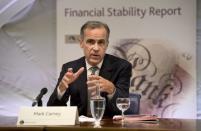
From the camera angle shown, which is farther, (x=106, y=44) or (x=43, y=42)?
(x=43, y=42)

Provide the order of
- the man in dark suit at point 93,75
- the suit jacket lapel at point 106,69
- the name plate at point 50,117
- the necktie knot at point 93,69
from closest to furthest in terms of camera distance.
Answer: the name plate at point 50,117 → the man in dark suit at point 93,75 → the suit jacket lapel at point 106,69 → the necktie knot at point 93,69

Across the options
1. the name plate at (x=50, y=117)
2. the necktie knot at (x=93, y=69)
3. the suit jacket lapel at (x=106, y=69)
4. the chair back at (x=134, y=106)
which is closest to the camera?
the name plate at (x=50, y=117)

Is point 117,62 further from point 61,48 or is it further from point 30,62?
point 30,62

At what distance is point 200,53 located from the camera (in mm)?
3809

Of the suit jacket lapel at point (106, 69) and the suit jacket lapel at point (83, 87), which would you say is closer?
the suit jacket lapel at point (83, 87)

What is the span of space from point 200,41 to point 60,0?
4.71ft

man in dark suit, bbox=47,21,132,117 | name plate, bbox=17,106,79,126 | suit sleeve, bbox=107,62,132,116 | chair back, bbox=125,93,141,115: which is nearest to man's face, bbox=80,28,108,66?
man in dark suit, bbox=47,21,132,117

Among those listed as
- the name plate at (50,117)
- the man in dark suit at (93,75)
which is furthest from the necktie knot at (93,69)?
the name plate at (50,117)

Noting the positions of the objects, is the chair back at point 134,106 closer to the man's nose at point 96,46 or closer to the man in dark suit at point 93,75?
the man in dark suit at point 93,75

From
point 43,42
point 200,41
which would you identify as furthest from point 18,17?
point 200,41

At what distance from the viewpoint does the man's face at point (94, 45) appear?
140 inches

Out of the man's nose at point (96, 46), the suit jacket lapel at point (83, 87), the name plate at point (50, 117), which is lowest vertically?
the name plate at point (50, 117)

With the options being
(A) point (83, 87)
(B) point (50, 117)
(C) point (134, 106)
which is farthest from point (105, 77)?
(B) point (50, 117)

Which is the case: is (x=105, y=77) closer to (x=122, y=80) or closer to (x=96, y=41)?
(x=122, y=80)
